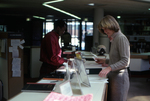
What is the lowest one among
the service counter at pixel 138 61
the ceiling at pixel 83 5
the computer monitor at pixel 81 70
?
the service counter at pixel 138 61

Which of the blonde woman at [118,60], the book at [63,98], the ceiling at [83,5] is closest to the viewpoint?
the book at [63,98]

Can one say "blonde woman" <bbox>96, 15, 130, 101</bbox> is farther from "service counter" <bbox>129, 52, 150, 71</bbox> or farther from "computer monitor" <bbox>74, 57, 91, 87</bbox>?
"service counter" <bbox>129, 52, 150, 71</bbox>

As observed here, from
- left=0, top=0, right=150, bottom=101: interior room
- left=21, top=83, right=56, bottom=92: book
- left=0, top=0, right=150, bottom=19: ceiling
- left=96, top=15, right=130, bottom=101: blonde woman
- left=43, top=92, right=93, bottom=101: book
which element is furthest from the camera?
left=0, top=0, right=150, bottom=19: ceiling

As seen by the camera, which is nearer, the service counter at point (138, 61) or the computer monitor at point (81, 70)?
the computer monitor at point (81, 70)

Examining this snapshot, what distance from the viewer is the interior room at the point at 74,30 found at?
428 cm

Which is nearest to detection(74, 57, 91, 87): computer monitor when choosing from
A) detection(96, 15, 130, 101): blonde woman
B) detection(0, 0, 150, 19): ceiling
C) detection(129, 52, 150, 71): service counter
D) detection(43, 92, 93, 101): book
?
detection(96, 15, 130, 101): blonde woman

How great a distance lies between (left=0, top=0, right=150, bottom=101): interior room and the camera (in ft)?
14.0

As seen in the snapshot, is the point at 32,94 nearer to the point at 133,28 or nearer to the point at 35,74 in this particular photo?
the point at 35,74

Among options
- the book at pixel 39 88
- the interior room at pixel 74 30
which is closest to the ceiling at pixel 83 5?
the interior room at pixel 74 30

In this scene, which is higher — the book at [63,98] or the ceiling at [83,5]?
the ceiling at [83,5]

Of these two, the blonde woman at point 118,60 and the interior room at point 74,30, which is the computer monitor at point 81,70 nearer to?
the blonde woman at point 118,60

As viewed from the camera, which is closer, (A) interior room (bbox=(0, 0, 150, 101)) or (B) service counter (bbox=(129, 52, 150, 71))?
(A) interior room (bbox=(0, 0, 150, 101))

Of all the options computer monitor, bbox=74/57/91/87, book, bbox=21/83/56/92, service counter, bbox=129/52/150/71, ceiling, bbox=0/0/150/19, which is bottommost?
service counter, bbox=129/52/150/71

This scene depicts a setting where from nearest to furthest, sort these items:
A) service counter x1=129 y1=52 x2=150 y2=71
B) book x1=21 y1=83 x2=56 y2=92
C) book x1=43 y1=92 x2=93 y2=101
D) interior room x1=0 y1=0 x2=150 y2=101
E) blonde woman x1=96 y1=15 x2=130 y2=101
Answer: book x1=43 y1=92 x2=93 y2=101, book x1=21 y1=83 x2=56 y2=92, blonde woman x1=96 y1=15 x2=130 y2=101, interior room x1=0 y1=0 x2=150 y2=101, service counter x1=129 y1=52 x2=150 y2=71
